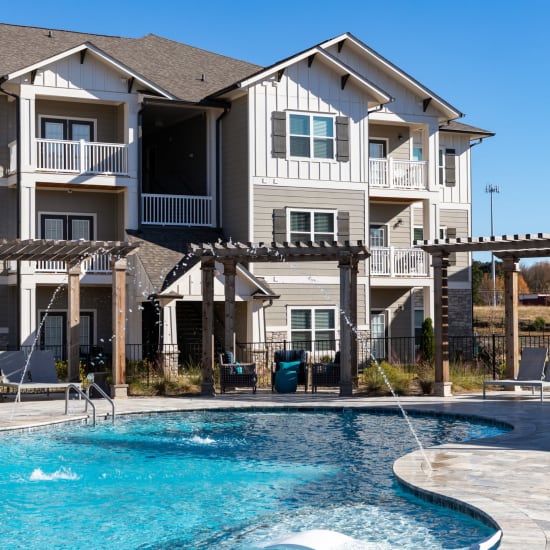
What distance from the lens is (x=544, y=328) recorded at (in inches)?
2092

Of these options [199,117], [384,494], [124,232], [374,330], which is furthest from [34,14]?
[384,494]

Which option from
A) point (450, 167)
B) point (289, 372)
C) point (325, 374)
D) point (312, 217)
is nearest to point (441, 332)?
point (325, 374)

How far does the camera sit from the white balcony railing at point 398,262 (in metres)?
31.7

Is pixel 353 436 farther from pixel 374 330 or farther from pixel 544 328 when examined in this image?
pixel 544 328

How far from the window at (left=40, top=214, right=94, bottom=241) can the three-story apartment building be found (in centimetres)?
4

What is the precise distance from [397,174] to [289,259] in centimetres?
1152

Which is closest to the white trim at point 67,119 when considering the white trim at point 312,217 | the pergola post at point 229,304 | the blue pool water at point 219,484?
the white trim at point 312,217

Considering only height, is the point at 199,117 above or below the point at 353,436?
above

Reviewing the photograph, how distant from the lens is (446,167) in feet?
120

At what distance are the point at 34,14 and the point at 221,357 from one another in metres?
17.2

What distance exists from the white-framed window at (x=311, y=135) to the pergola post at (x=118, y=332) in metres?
9.57

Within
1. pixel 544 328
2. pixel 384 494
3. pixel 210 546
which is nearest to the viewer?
pixel 210 546

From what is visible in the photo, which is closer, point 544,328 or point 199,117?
point 199,117

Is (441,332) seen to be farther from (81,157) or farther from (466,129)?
(466,129)
